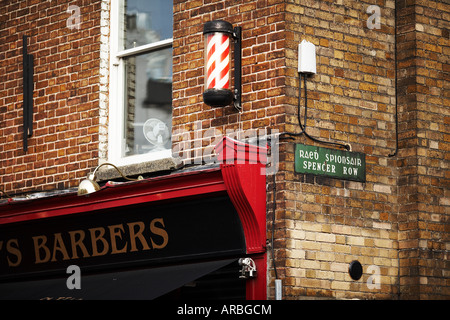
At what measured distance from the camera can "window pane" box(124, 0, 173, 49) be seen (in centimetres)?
1048

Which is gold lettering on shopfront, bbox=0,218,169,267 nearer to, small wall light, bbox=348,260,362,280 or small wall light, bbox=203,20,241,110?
small wall light, bbox=203,20,241,110

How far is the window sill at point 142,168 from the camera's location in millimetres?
9727

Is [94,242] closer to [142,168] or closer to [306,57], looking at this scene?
[142,168]

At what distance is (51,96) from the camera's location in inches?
438

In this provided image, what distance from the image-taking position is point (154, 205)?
9.59m

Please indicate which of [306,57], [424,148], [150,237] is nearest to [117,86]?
[150,237]

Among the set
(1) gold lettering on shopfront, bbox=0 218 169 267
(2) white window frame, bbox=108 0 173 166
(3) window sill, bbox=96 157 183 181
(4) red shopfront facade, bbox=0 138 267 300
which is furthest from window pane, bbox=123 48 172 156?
(1) gold lettering on shopfront, bbox=0 218 169 267

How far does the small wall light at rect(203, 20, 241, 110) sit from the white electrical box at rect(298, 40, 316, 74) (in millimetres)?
625

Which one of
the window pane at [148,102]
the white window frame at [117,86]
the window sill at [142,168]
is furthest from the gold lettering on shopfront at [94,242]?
the window pane at [148,102]

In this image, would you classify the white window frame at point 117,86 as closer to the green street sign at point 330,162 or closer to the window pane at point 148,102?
the window pane at point 148,102

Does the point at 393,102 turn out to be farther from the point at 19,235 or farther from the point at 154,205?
the point at 19,235

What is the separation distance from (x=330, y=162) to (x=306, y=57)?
3.24 feet

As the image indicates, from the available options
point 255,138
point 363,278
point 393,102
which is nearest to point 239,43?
point 255,138

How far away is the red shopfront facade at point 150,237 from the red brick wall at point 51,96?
0.55m
